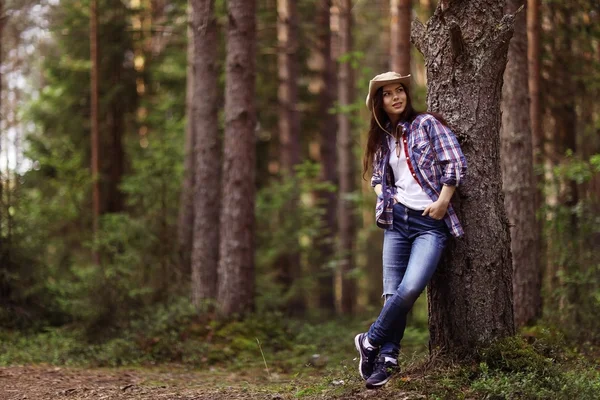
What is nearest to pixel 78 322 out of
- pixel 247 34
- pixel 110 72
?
pixel 247 34

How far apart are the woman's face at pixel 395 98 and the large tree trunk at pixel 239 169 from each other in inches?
230

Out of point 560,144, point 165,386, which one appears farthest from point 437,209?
point 560,144

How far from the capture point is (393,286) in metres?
5.93

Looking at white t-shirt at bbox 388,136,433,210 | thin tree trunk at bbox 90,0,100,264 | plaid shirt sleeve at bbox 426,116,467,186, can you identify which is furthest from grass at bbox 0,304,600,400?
thin tree trunk at bbox 90,0,100,264

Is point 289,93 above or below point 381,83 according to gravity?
above

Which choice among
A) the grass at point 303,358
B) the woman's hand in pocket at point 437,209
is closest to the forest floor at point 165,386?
the grass at point 303,358

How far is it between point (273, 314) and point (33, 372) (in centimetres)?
427

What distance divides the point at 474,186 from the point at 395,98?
1042 millimetres

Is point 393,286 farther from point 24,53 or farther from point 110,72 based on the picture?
point 24,53

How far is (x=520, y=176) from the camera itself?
9.61 meters

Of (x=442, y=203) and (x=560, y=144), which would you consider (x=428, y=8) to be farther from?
(x=442, y=203)

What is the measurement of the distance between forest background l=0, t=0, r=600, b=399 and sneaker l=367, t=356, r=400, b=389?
21cm

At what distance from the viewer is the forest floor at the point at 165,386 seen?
6191mm

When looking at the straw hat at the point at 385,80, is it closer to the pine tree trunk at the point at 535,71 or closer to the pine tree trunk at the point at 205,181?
the pine tree trunk at the point at 535,71
